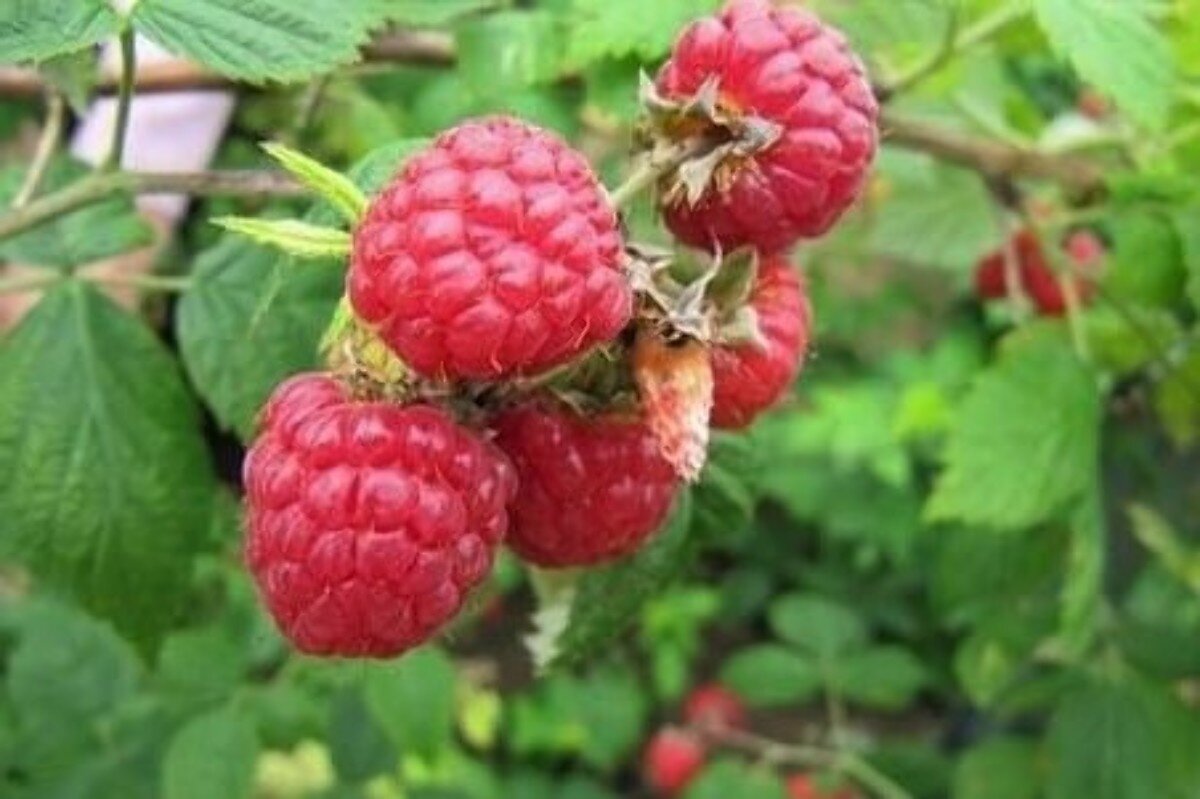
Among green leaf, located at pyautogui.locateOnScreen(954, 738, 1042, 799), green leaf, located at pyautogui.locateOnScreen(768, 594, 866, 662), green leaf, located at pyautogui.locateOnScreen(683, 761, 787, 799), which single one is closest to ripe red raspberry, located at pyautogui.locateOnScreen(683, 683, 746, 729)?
green leaf, located at pyautogui.locateOnScreen(768, 594, 866, 662)

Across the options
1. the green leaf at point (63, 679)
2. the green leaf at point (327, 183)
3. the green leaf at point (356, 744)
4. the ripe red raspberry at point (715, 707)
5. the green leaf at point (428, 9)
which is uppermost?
the green leaf at point (327, 183)

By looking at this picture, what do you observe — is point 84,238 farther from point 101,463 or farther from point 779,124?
point 779,124

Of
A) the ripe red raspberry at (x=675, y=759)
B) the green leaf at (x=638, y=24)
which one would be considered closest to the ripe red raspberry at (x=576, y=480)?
the green leaf at (x=638, y=24)

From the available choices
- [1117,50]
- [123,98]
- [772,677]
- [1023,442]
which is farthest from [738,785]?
[123,98]

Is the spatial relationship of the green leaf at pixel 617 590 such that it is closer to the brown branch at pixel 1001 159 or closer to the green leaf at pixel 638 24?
the green leaf at pixel 638 24

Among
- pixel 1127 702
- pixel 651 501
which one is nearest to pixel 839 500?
pixel 1127 702

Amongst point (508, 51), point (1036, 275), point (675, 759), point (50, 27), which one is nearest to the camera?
point (50, 27)
